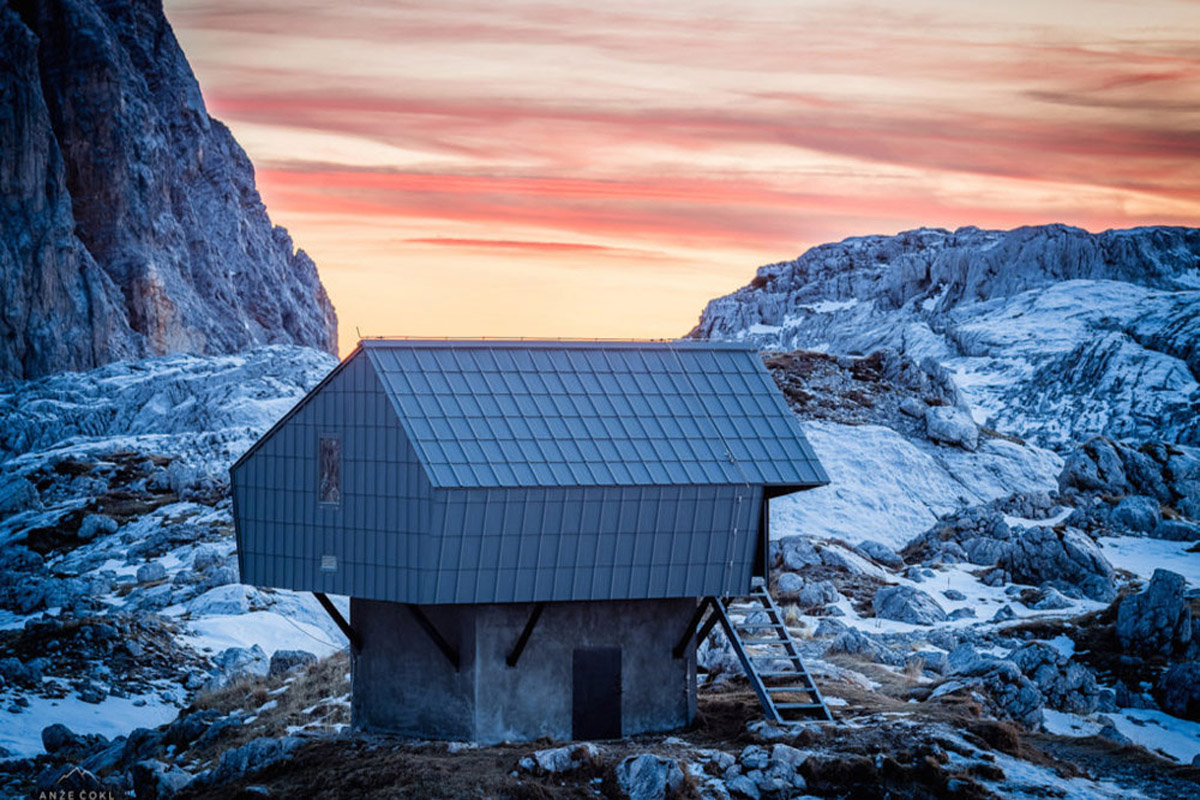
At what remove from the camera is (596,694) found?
1123 inches

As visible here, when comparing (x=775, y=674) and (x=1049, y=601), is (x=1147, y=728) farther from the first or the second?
(x=1049, y=601)

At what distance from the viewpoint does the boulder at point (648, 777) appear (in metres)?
24.2

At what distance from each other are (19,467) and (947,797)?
8809 cm

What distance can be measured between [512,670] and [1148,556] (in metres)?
40.9

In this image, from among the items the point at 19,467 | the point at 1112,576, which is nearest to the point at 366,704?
the point at 1112,576

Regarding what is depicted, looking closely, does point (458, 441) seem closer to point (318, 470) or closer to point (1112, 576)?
Answer: point (318, 470)

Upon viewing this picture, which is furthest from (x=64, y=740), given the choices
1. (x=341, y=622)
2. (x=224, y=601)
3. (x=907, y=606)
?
(x=907, y=606)

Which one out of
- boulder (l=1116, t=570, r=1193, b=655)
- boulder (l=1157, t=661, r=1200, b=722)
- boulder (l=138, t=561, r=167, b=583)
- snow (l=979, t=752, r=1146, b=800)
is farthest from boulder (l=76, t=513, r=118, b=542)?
snow (l=979, t=752, r=1146, b=800)

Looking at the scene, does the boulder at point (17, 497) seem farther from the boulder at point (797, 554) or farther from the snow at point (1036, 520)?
the snow at point (1036, 520)

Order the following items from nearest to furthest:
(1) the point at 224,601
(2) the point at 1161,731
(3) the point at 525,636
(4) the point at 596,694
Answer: (3) the point at 525,636 → (4) the point at 596,694 → (2) the point at 1161,731 → (1) the point at 224,601

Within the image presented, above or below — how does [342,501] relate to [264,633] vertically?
above

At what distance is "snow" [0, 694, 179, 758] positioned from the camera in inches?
1487

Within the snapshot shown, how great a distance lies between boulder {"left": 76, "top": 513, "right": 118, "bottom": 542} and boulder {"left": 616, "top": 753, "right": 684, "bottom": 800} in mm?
55692

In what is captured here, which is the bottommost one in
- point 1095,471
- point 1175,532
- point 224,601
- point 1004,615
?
point 224,601
